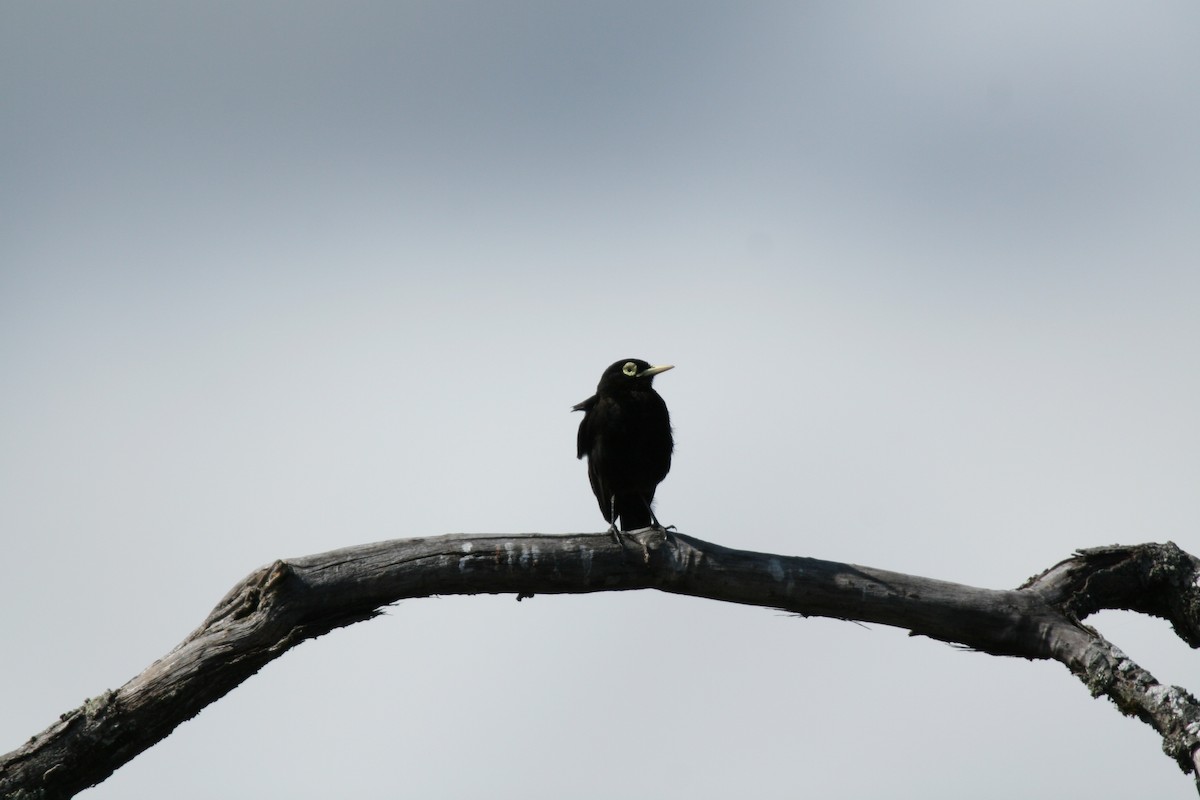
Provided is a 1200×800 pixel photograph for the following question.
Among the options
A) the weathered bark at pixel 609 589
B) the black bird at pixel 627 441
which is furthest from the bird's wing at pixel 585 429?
the weathered bark at pixel 609 589

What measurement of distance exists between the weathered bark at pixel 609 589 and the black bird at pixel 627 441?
238cm

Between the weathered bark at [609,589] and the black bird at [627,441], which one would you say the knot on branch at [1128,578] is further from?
the black bird at [627,441]

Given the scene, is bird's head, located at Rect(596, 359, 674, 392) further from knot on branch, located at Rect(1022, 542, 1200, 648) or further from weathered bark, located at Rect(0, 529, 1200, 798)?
knot on branch, located at Rect(1022, 542, 1200, 648)

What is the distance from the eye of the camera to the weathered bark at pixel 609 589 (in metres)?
5.64

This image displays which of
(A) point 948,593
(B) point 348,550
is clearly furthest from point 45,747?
(A) point 948,593

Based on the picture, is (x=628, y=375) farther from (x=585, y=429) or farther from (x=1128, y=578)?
(x=1128, y=578)

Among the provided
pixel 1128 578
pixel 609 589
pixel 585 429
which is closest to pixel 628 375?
pixel 585 429

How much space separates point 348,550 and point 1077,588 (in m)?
4.28

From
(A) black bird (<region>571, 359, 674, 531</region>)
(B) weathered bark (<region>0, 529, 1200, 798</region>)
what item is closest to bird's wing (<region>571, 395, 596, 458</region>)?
(A) black bird (<region>571, 359, 674, 531</region>)

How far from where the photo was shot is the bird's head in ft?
31.3

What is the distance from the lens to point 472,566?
614cm

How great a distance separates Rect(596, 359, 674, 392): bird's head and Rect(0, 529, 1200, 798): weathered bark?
298 cm

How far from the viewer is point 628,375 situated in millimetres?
9547

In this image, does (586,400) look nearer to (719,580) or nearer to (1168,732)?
(719,580)
